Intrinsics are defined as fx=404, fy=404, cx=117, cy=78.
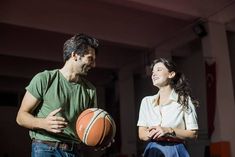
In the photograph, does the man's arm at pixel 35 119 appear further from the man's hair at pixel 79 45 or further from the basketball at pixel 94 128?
Answer: the man's hair at pixel 79 45

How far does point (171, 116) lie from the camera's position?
3.10 m

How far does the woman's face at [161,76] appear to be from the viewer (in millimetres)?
3256

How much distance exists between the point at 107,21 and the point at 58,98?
7376 mm

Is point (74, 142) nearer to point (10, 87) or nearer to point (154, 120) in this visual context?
point (154, 120)

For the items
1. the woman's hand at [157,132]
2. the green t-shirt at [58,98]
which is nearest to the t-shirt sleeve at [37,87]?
the green t-shirt at [58,98]

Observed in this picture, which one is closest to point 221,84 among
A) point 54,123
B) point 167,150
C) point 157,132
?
point 167,150

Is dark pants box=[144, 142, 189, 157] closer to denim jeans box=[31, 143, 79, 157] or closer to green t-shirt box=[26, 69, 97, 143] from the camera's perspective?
green t-shirt box=[26, 69, 97, 143]

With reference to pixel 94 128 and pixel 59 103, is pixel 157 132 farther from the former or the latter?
pixel 59 103

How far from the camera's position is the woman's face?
3.26 m

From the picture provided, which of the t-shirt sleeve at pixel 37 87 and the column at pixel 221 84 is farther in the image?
the column at pixel 221 84

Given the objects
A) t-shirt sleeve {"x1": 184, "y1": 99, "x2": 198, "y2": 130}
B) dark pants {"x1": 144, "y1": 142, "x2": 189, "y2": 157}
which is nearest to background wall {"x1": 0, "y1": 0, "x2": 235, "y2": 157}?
t-shirt sleeve {"x1": 184, "y1": 99, "x2": 198, "y2": 130}

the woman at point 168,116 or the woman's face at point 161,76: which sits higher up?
the woman's face at point 161,76

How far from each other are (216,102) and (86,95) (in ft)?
21.5

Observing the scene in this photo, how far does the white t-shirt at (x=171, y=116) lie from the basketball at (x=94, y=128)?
530 mm
